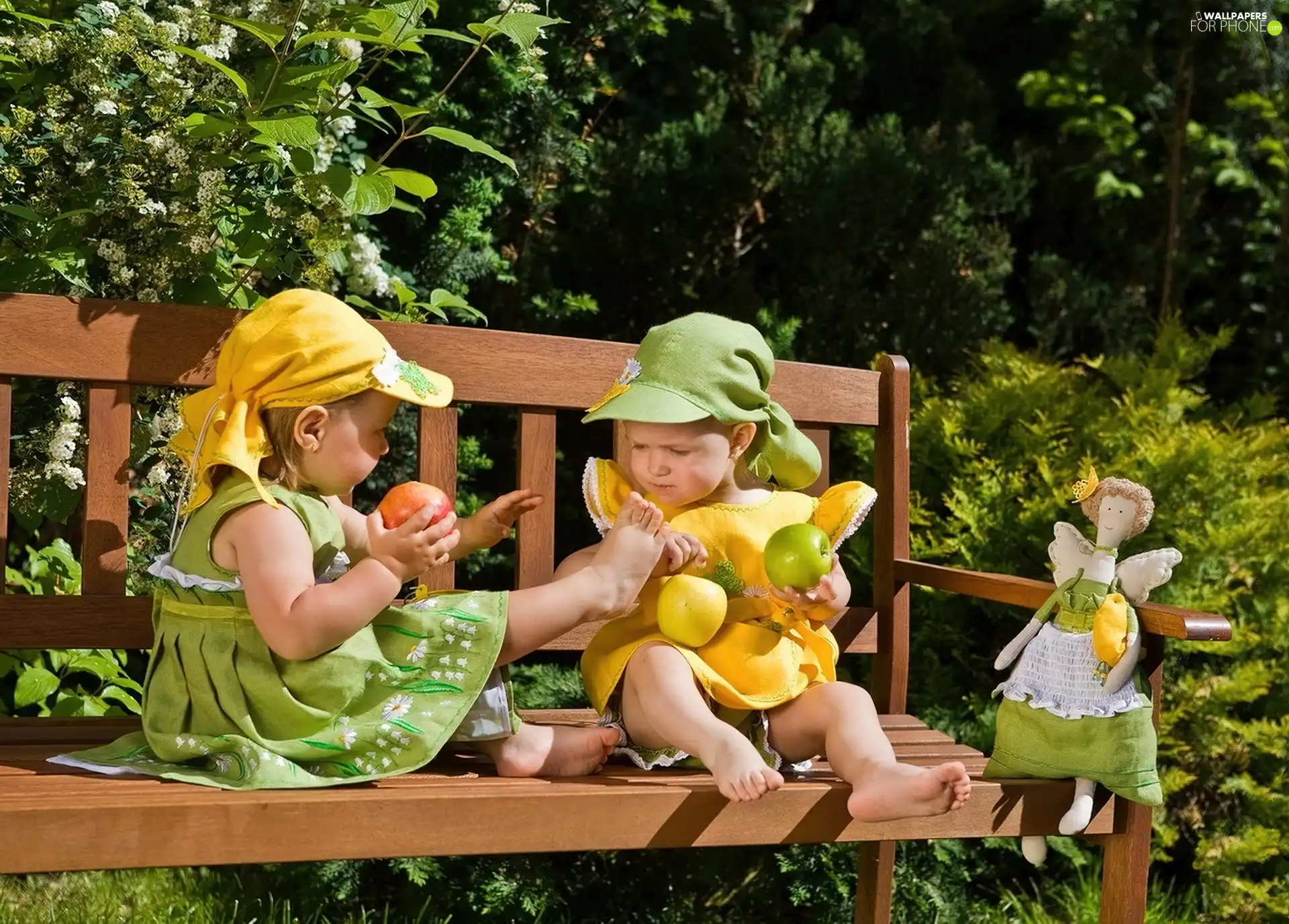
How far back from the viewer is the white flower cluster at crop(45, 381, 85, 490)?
108 inches

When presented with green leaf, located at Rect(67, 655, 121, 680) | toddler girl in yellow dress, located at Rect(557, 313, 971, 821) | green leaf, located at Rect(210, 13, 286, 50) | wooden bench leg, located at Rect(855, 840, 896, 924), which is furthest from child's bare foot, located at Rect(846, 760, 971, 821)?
green leaf, located at Rect(67, 655, 121, 680)

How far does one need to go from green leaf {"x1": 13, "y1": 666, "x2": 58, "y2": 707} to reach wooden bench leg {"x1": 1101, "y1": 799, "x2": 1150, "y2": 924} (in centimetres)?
217

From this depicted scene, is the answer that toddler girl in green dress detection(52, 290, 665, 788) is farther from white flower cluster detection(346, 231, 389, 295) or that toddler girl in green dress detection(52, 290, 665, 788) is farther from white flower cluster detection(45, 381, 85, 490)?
white flower cluster detection(346, 231, 389, 295)

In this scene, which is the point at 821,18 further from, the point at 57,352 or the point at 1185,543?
the point at 57,352

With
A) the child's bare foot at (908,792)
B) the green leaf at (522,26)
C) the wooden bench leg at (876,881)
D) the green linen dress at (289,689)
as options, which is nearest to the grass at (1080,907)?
the wooden bench leg at (876,881)

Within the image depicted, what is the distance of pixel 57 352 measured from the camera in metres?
2.57

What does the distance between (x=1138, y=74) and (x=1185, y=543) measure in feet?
6.41

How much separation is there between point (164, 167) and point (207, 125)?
0.20m

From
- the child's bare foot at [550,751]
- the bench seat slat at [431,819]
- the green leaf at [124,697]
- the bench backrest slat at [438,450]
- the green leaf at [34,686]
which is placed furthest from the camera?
the green leaf at [124,697]

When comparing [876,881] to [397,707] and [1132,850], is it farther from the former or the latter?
[397,707]

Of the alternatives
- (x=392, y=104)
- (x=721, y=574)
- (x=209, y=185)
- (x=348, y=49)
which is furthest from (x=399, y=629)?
(x=348, y=49)

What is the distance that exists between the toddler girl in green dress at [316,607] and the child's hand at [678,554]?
0.03 metres

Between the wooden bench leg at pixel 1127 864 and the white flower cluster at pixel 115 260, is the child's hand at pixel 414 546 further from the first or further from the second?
the wooden bench leg at pixel 1127 864

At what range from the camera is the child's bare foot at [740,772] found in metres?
2.19
